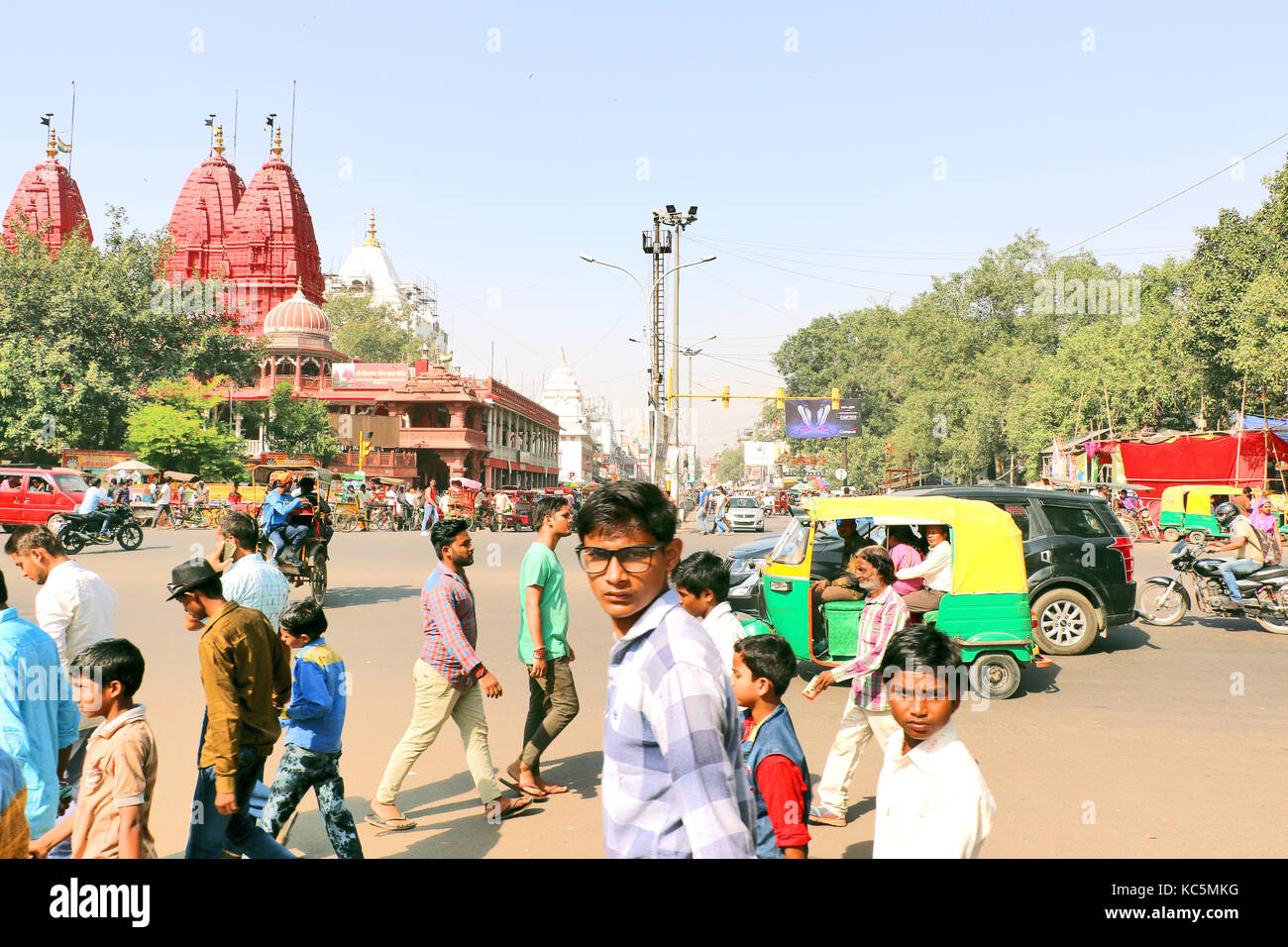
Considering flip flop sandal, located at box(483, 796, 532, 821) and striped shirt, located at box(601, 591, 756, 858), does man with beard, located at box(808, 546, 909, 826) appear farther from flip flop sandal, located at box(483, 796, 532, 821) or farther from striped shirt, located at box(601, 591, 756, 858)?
striped shirt, located at box(601, 591, 756, 858)

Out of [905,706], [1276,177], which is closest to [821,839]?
[905,706]

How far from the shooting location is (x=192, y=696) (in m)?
7.41

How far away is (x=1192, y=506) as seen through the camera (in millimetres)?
25906

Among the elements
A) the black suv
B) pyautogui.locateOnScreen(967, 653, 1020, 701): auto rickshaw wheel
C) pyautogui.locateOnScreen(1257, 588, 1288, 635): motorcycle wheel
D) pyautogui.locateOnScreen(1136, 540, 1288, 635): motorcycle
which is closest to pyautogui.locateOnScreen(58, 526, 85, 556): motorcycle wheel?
the black suv

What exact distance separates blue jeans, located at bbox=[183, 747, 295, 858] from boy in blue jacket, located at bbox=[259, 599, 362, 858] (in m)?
0.27

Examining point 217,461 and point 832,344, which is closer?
point 217,461

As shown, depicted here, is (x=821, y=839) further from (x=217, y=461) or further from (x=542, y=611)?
(x=217, y=461)

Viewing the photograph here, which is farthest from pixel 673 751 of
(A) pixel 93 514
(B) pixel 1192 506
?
(B) pixel 1192 506

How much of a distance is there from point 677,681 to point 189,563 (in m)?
2.77

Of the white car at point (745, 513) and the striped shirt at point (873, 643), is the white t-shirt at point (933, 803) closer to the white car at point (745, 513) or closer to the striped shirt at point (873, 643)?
the striped shirt at point (873, 643)

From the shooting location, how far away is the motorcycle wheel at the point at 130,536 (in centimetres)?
2003

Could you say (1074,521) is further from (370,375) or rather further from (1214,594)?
(370,375)

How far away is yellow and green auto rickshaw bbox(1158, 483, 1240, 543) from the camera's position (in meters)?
25.3

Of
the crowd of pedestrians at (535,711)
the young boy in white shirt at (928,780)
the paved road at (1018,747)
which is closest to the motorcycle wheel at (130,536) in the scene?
the paved road at (1018,747)
